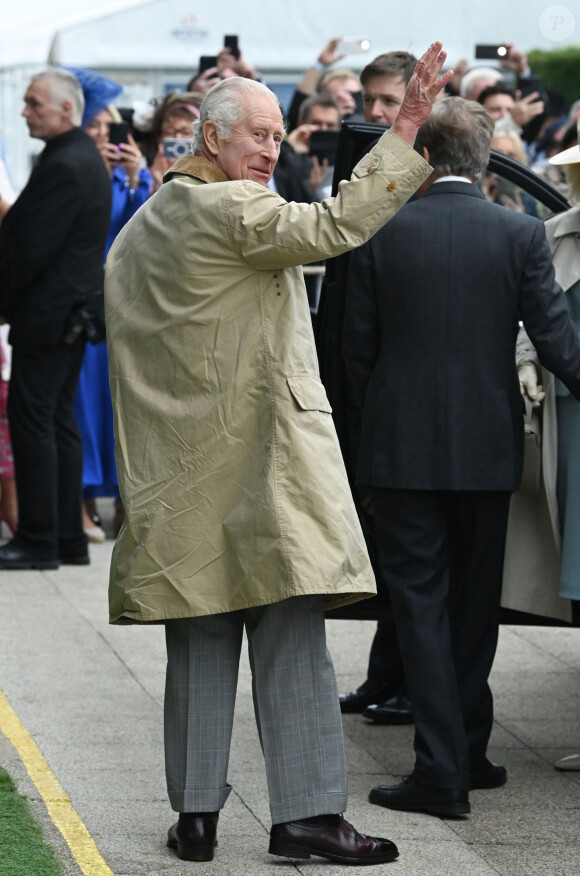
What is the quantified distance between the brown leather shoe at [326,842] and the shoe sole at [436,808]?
18.0 inches

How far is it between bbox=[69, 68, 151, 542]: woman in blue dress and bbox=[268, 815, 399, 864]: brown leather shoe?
4.97 m

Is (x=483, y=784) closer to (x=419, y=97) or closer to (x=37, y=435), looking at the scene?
Result: (x=419, y=97)

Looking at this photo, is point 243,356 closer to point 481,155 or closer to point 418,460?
point 418,460

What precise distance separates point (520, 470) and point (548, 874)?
1.13m

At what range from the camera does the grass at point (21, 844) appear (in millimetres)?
3766

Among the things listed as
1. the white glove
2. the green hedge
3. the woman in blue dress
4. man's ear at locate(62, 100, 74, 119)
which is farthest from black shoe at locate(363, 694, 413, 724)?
the green hedge

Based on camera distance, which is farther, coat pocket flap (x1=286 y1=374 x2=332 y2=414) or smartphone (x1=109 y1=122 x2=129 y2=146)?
smartphone (x1=109 y1=122 x2=129 y2=146)

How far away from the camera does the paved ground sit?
4.06 m

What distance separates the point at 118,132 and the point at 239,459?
5383 millimetres

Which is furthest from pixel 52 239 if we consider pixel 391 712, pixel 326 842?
pixel 326 842

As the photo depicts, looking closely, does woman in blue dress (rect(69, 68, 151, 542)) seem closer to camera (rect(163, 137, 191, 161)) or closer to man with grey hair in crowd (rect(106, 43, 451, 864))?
camera (rect(163, 137, 191, 161))

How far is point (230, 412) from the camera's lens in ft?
12.6

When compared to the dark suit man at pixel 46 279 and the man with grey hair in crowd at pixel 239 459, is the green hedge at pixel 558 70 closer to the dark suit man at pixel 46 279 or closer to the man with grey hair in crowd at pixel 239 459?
the dark suit man at pixel 46 279

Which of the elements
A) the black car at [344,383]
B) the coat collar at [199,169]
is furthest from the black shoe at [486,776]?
the coat collar at [199,169]
